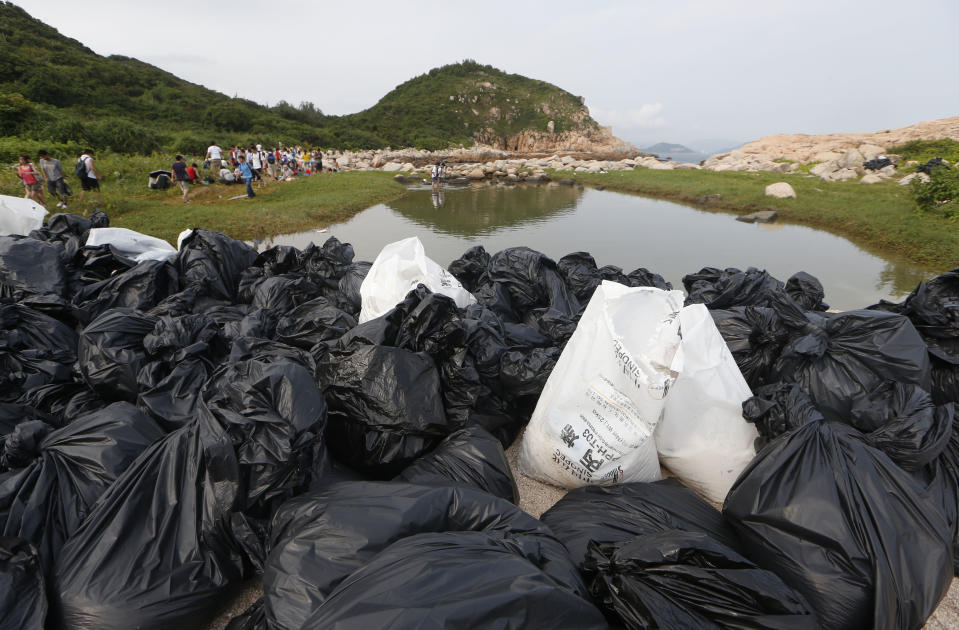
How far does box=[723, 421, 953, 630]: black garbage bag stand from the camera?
3.63ft

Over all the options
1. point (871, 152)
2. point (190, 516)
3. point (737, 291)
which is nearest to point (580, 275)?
point (737, 291)

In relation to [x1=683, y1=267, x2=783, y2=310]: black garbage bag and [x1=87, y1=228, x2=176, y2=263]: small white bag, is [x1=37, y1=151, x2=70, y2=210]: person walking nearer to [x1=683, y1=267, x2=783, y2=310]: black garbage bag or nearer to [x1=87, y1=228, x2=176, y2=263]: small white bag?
[x1=87, y1=228, x2=176, y2=263]: small white bag

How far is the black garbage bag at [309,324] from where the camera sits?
232 centimetres

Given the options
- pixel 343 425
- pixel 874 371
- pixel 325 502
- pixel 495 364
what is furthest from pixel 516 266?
pixel 325 502

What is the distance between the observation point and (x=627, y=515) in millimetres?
1436

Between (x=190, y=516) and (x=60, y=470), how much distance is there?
0.51 meters

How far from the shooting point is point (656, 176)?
51.0 ft

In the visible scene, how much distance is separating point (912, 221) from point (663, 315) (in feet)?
27.9

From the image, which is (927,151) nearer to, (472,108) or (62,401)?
(62,401)

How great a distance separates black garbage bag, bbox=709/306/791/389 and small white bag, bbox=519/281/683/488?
66cm

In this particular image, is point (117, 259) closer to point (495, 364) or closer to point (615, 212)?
point (495, 364)

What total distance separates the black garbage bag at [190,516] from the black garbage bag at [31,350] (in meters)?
1.12

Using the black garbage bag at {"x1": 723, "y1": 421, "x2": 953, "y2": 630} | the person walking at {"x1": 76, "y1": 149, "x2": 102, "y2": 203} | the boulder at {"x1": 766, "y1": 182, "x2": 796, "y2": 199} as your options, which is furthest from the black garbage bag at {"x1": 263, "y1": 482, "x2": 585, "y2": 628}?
the boulder at {"x1": 766, "y1": 182, "x2": 796, "y2": 199}

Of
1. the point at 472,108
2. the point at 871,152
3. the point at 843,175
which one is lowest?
the point at 843,175
